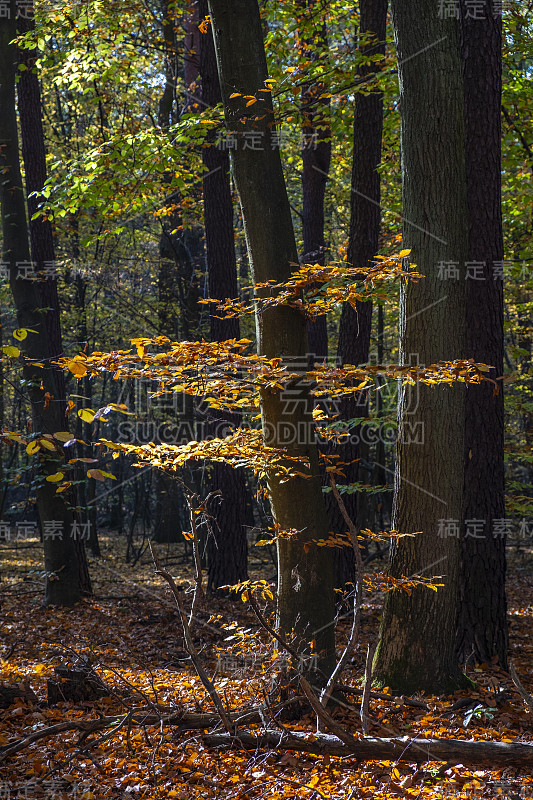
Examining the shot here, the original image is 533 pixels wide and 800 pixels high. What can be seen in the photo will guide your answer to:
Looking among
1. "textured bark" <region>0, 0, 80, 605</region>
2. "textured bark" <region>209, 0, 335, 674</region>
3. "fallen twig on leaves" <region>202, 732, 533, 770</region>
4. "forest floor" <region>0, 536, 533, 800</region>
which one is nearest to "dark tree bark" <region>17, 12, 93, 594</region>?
"textured bark" <region>0, 0, 80, 605</region>

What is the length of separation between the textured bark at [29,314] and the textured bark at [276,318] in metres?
5.22

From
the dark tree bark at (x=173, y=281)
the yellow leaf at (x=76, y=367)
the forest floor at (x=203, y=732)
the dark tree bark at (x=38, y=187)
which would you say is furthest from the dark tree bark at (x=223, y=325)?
the yellow leaf at (x=76, y=367)

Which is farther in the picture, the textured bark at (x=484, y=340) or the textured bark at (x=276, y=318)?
the textured bark at (x=484, y=340)

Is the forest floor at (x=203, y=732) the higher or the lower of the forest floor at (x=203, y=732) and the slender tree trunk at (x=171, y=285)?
the lower

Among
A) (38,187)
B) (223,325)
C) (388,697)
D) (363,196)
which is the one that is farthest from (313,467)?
(38,187)

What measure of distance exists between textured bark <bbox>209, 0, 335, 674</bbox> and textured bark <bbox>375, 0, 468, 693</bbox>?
83cm

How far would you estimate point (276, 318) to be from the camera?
4.75 meters

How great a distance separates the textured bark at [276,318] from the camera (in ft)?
15.6

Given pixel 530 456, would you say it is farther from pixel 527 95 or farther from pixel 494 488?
pixel 527 95

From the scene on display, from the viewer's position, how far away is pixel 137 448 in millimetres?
4078

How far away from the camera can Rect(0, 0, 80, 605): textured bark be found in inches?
360

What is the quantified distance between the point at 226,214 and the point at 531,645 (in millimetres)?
7403

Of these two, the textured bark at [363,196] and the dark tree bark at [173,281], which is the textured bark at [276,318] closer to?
the textured bark at [363,196]

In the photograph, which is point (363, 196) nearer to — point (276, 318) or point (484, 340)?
point (484, 340)
